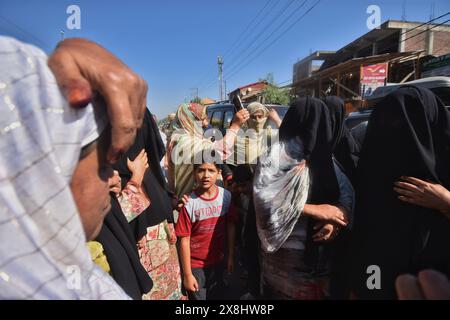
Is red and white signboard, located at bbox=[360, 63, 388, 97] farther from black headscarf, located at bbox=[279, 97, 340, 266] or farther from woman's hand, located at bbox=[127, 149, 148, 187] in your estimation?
woman's hand, located at bbox=[127, 149, 148, 187]

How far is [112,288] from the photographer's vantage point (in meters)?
0.70

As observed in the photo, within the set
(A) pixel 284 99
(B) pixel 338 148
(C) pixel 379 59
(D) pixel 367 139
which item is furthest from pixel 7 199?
(A) pixel 284 99

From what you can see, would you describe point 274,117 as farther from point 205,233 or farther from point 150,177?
point 150,177

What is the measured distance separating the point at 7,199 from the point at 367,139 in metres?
1.59

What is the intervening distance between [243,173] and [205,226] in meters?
0.92

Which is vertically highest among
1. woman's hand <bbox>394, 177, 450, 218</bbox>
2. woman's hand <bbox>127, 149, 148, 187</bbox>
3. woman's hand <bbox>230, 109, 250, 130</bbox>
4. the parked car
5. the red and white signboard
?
the red and white signboard

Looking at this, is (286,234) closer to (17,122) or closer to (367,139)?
(367,139)

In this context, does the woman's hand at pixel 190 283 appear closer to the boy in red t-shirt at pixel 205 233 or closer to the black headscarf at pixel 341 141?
the boy in red t-shirt at pixel 205 233

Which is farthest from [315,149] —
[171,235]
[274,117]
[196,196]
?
[274,117]

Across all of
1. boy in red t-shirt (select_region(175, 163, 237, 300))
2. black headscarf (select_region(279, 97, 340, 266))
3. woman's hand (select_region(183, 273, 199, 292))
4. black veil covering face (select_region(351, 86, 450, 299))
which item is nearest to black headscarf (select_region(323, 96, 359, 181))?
black headscarf (select_region(279, 97, 340, 266))

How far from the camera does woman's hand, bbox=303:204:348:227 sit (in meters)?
1.50

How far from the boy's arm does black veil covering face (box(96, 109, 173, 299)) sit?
24cm

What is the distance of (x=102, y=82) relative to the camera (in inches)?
21.9

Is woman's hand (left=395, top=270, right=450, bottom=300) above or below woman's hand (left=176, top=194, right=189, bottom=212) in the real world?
above
